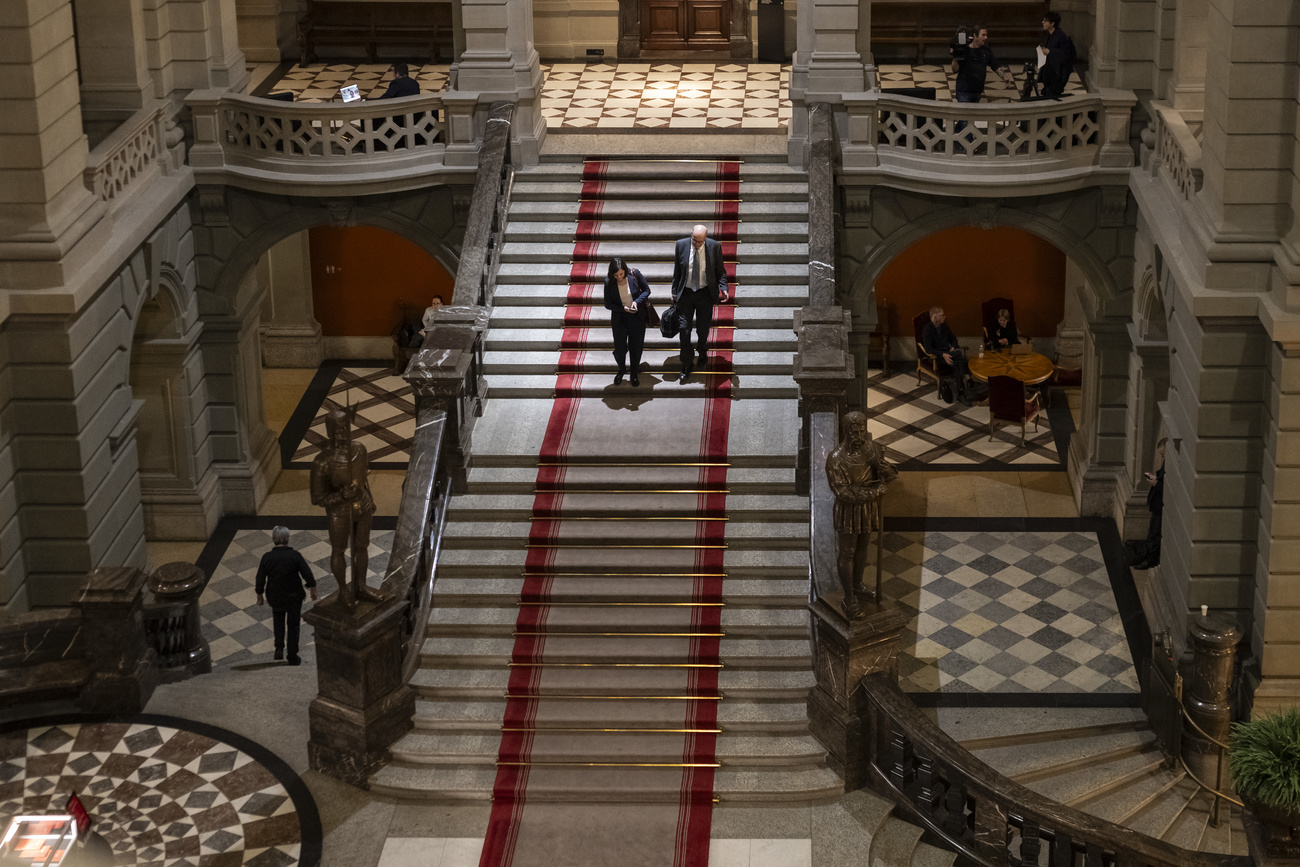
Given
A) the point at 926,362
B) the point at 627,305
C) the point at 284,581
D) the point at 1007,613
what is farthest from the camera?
the point at 926,362

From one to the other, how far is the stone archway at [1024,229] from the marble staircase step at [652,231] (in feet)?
4.31

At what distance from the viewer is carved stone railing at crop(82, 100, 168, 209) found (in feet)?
54.9

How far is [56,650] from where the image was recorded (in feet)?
45.0

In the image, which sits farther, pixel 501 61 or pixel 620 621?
pixel 501 61

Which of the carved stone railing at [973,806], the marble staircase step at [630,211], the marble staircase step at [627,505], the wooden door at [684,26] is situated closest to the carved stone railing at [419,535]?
the marble staircase step at [627,505]

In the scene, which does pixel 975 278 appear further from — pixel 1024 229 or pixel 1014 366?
pixel 1024 229

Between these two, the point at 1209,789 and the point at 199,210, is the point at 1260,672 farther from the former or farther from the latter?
the point at 199,210

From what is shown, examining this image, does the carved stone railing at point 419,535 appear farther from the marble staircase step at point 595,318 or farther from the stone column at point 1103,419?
the stone column at point 1103,419

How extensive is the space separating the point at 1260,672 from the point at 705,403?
5.12m

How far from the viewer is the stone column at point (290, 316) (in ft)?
81.7

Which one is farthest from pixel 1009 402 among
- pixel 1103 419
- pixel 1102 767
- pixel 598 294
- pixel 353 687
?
pixel 353 687

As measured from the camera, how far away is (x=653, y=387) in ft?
54.4

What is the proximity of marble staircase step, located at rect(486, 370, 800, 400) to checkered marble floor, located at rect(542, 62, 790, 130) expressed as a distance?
469 cm

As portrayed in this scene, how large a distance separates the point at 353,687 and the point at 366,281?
12.9 meters
